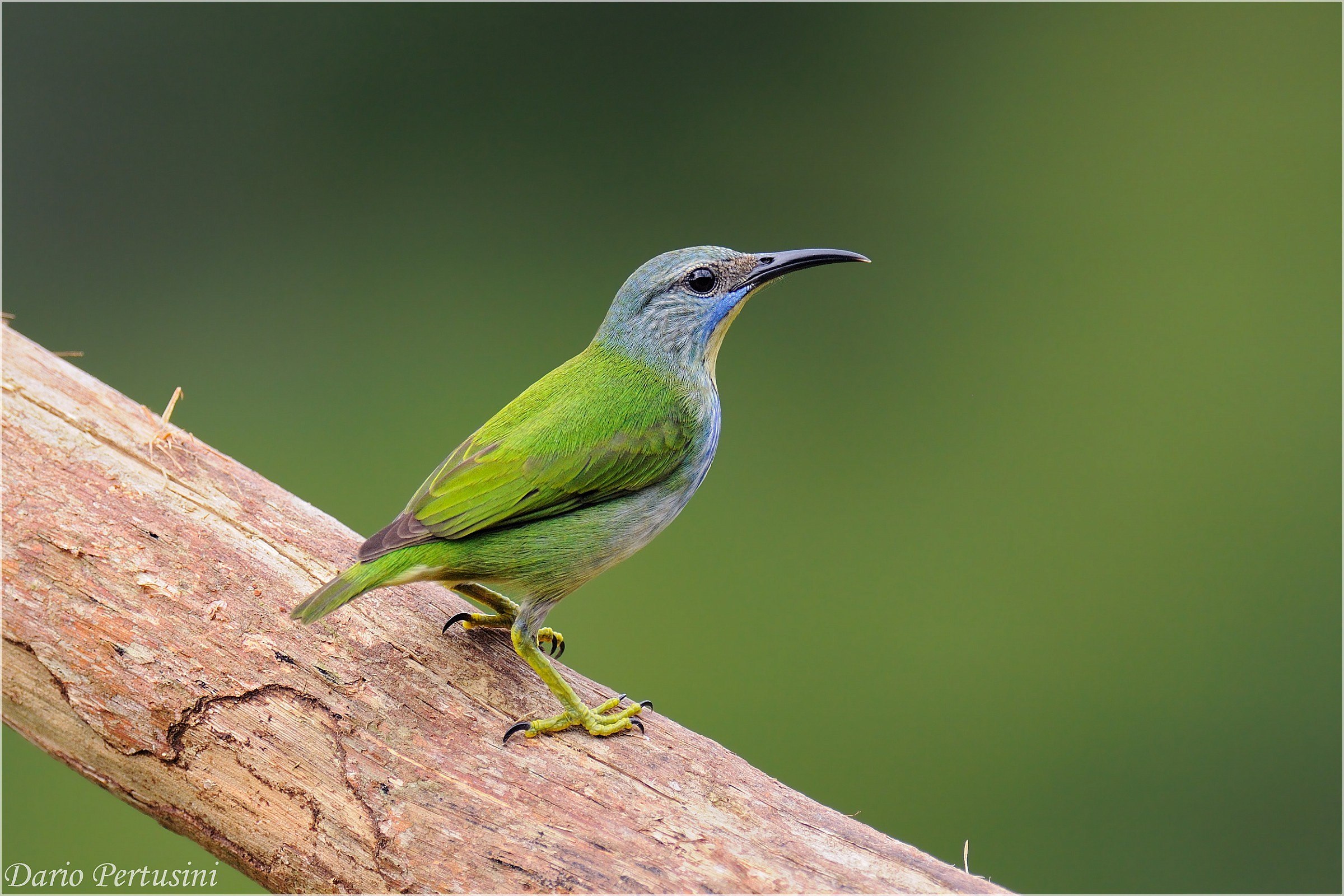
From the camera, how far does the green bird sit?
3445mm

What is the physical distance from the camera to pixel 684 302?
4.07 meters

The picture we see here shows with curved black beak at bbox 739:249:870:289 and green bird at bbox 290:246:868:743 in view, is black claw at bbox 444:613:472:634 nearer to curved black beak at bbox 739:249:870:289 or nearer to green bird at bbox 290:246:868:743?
A: green bird at bbox 290:246:868:743

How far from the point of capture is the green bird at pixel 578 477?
3.45m

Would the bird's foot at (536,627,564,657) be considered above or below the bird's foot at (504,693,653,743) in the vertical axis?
above

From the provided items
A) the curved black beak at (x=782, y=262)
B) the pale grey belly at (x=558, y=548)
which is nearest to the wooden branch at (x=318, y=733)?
the pale grey belly at (x=558, y=548)

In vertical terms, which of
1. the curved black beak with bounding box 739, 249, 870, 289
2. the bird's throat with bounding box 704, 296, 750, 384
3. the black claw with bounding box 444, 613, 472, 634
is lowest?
the black claw with bounding box 444, 613, 472, 634

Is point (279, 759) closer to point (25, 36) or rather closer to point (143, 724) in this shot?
point (143, 724)

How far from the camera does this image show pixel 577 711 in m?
3.46

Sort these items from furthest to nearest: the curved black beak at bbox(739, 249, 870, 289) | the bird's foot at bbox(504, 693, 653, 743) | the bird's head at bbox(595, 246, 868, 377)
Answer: the curved black beak at bbox(739, 249, 870, 289), the bird's head at bbox(595, 246, 868, 377), the bird's foot at bbox(504, 693, 653, 743)

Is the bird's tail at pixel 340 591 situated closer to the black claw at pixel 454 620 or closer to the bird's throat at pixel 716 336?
the black claw at pixel 454 620

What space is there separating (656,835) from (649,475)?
3.80 ft

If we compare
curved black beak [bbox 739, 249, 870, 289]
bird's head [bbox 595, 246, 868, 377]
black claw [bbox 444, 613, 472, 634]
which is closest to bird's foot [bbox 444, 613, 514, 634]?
black claw [bbox 444, 613, 472, 634]

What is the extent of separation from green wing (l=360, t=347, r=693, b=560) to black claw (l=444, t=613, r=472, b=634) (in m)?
0.42

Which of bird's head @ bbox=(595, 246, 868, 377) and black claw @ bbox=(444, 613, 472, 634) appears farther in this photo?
bird's head @ bbox=(595, 246, 868, 377)
